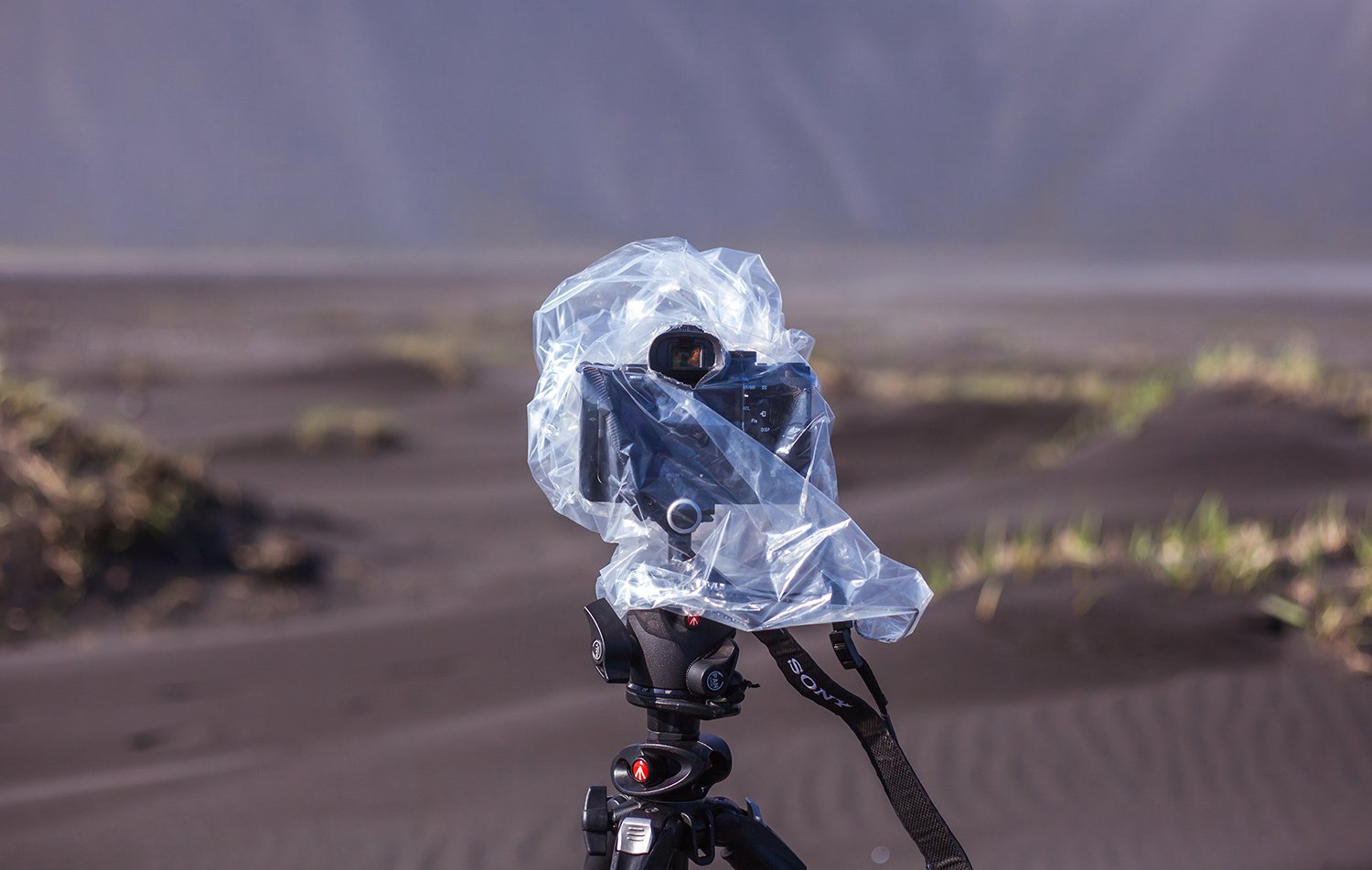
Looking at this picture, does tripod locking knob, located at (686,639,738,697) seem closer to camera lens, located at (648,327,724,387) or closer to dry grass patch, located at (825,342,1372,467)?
camera lens, located at (648,327,724,387)

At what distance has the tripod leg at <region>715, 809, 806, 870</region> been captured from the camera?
7.41ft

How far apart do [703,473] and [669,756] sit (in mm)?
498

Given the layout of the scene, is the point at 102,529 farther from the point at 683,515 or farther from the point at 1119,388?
the point at 1119,388

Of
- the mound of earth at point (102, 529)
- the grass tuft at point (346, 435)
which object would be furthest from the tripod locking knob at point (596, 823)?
the grass tuft at point (346, 435)

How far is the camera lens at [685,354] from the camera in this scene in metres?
2.12

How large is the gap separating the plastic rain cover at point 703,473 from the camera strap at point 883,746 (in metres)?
0.07

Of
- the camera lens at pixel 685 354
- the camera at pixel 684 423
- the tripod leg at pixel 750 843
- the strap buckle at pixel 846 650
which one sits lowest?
the tripod leg at pixel 750 843

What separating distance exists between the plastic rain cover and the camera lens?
0.06ft

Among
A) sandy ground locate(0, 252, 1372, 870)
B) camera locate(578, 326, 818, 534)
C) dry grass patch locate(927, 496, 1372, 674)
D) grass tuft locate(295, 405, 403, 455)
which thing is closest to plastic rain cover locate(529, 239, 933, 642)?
camera locate(578, 326, 818, 534)

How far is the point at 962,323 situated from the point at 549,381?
32.9m

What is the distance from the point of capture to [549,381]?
7.45 ft

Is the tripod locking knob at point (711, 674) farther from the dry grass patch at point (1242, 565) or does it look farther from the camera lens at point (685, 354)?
the dry grass patch at point (1242, 565)

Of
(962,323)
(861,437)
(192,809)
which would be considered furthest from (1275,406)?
(962,323)

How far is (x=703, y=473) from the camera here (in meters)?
2.15
